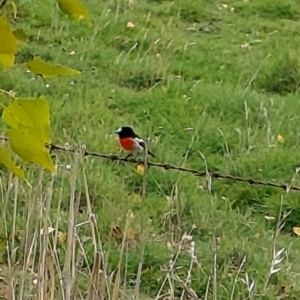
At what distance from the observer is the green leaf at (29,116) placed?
0.88 m

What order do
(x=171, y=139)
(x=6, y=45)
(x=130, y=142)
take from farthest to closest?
(x=171, y=139), (x=130, y=142), (x=6, y=45)

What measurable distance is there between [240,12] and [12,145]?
4.93 m

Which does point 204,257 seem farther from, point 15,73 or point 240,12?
point 240,12

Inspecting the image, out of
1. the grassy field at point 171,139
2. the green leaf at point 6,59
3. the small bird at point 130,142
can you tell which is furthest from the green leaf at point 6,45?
the small bird at point 130,142

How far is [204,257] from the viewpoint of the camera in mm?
3002

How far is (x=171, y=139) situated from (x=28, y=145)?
3057mm

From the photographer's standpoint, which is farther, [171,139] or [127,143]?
[171,139]

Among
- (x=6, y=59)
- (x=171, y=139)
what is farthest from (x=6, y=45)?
(x=171, y=139)

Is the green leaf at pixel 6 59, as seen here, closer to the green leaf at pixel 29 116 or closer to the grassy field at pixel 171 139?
the green leaf at pixel 29 116

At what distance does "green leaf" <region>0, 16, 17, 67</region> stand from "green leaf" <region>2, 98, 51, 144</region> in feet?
0.14

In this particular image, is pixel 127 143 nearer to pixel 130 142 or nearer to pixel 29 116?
pixel 130 142

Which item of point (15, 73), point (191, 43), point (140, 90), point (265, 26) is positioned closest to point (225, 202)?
point (140, 90)

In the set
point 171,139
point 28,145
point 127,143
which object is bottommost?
point 171,139

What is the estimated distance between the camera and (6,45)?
2.81 feet
